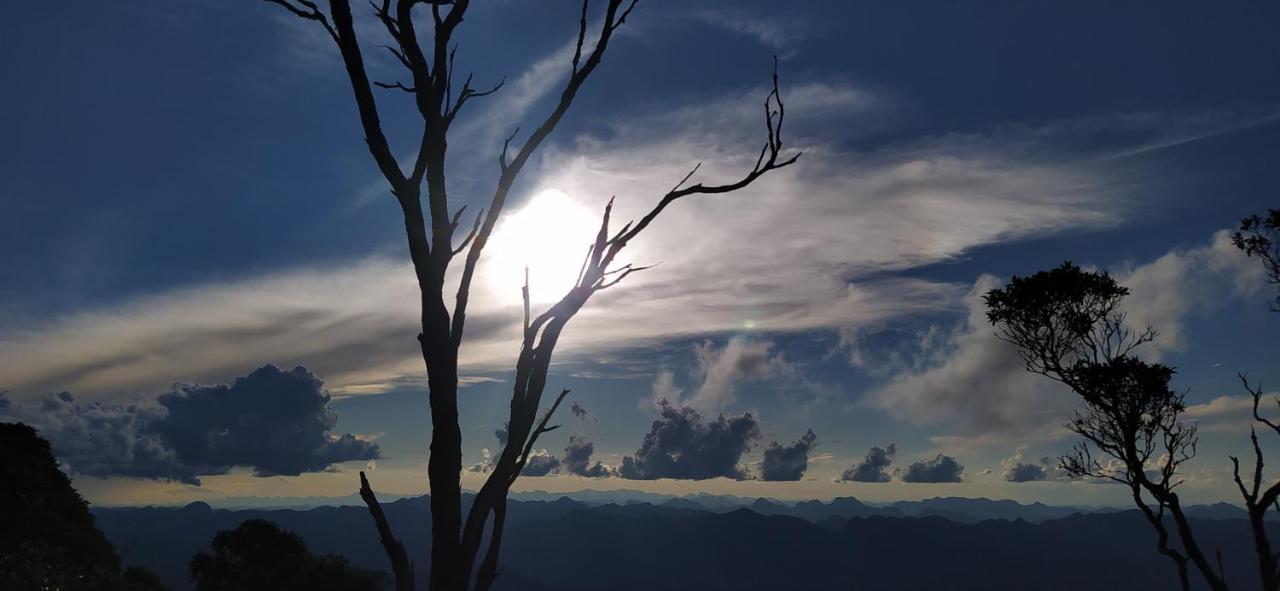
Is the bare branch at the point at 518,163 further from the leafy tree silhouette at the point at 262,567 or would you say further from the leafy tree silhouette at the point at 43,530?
the leafy tree silhouette at the point at 262,567

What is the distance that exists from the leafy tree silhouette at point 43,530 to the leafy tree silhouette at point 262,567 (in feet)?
32.8

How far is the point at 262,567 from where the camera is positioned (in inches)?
2007

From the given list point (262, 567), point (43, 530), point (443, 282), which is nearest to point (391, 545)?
point (443, 282)

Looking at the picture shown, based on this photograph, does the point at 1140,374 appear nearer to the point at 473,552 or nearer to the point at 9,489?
the point at 473,552

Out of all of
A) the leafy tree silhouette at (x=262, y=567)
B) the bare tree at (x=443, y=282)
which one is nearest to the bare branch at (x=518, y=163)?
the bare tree at (x=443, y=282)

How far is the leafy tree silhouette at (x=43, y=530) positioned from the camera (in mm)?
34281

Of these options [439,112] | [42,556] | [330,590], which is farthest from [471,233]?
[330,590]

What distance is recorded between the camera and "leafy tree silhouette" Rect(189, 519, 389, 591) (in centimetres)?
5047

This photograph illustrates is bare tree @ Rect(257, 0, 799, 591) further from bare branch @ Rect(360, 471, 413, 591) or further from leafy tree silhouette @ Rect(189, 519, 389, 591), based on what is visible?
leafy tree silhouette @ Rect(189, 519, 389, 591)

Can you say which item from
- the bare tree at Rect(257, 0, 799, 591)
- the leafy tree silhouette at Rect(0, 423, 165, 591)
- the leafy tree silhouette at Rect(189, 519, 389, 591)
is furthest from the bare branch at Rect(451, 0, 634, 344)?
the leafy tree silhouette at Rect(189, 519, 389, 591)

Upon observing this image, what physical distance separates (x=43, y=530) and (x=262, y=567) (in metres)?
15.7

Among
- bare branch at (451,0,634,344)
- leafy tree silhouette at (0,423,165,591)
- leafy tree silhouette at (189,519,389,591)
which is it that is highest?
bare branch at (451,0,634,344)

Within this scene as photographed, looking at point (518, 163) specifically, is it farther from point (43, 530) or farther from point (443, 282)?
point (43, 530)

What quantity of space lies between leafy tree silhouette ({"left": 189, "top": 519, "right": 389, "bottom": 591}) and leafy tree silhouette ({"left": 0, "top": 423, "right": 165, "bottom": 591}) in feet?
32.8
